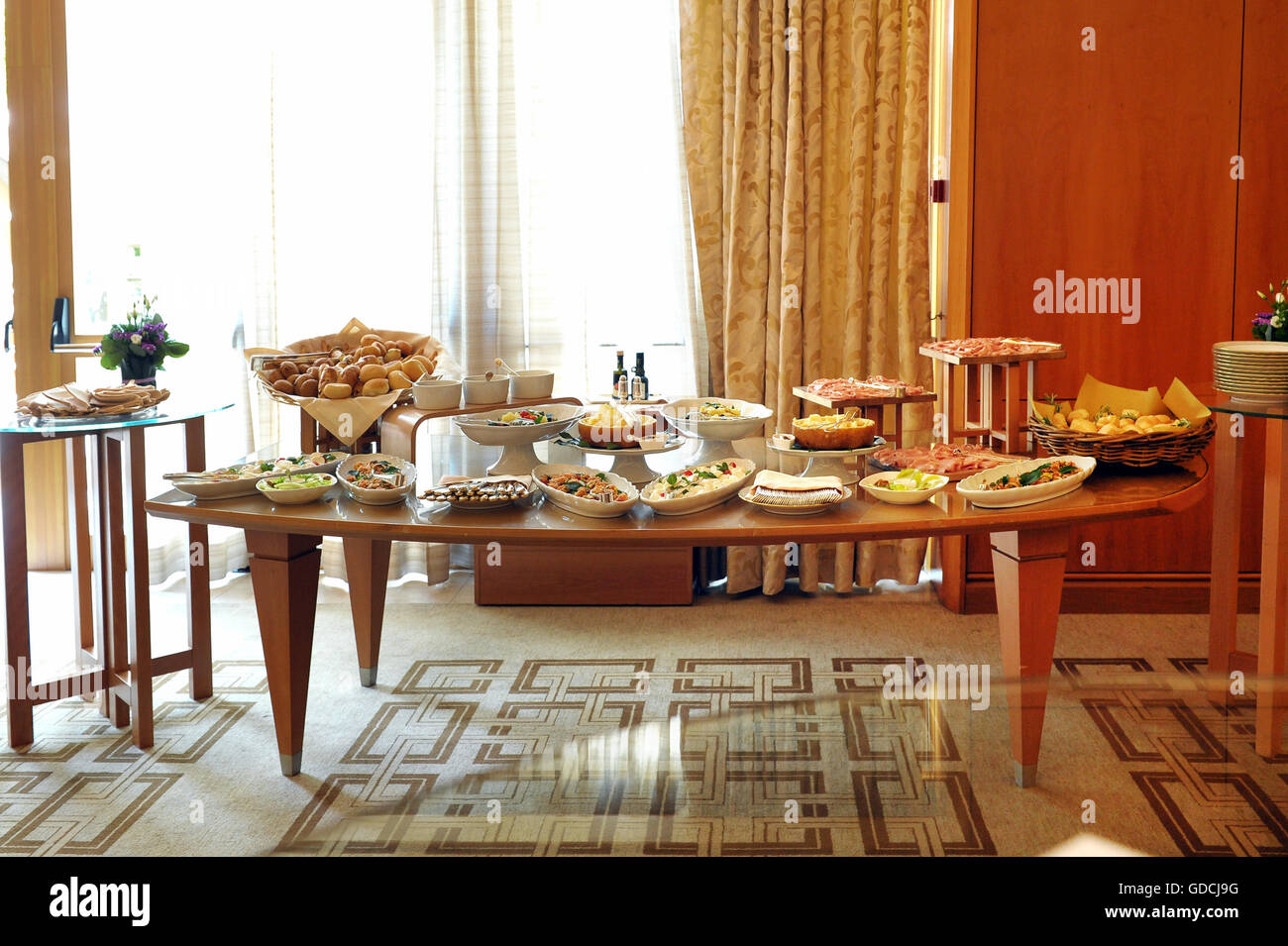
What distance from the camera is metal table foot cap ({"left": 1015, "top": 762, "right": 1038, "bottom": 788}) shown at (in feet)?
8.71

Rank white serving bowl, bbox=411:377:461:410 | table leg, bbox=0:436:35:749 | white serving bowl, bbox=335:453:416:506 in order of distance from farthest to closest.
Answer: white serving bowl, bbox=411:377:461:410 → table leg, bbox=0:436:35:749 → white serving bowl, bbox=335:453:416:506

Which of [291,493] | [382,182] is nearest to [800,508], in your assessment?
[291,493]

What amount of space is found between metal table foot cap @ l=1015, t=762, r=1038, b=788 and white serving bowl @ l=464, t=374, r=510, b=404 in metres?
1.61

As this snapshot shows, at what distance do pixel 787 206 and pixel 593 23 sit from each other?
1.03 meters

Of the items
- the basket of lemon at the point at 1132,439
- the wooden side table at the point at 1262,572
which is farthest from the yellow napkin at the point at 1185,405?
the wooden side table at the point at 1262,572

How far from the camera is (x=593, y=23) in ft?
14.2

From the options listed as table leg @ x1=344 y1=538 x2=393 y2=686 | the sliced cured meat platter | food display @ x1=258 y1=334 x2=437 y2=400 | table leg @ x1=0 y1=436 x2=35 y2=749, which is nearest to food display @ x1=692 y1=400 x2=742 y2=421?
the sliced cured meat platter

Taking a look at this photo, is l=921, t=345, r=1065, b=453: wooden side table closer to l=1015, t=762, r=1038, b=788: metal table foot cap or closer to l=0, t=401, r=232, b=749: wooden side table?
l=1015, t=762, r=1038, b=788: metal table foot cap

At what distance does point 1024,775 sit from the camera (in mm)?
2654

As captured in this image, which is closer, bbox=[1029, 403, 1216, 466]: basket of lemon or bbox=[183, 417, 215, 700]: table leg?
bbox=[1029, 403, 1216, 466]: basket of lemon

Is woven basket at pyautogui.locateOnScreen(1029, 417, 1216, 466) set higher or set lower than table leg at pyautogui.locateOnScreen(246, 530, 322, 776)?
higher

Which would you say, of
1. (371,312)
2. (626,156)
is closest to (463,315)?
(371,312)

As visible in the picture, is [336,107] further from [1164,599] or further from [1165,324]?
[1164,599]

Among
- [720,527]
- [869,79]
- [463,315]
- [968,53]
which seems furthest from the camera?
[463,315]
